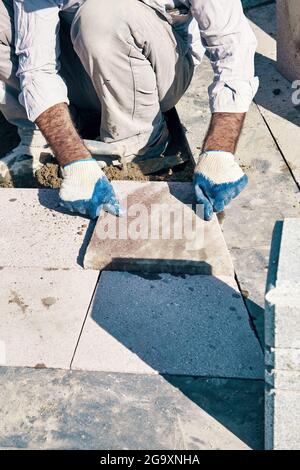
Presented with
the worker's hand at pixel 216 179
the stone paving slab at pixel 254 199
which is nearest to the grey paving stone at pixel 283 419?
the stone paving slab at pixel 254 199

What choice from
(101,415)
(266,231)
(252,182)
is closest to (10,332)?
(101,415)

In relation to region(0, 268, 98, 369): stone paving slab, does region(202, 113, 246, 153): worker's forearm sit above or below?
above

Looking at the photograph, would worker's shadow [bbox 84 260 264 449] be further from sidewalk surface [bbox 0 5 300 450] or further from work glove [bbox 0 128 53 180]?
work glove [bbox 0 128 53 180]

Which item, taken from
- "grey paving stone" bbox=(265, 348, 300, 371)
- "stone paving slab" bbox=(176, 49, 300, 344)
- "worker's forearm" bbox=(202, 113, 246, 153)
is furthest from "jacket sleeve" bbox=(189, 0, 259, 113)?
"grey paving stone" bbox=(265, 348, 300, 371)

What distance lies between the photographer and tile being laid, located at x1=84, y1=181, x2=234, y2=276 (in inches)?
117

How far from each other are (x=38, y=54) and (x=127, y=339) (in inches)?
63.4

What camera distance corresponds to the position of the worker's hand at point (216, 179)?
10.5 ft

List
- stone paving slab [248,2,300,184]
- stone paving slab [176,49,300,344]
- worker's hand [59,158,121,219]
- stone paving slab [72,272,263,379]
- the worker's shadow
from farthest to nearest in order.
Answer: stone paving slab [248,2,300,184] → worker's hand [59,158,121,219] → stone paving slab [176,49,300,344] → stone paving slab [72,272,263,379] → the worker's shadow

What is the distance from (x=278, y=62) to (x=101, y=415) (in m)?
2.92

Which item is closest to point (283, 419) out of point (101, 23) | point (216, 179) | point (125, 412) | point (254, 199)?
point (125, 412)

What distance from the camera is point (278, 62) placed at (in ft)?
14.8

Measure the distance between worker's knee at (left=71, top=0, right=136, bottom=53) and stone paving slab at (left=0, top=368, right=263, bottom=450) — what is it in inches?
66.5

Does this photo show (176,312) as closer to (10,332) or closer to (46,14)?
(10,332)

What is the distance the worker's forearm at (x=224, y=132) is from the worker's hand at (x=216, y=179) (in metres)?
0.05
